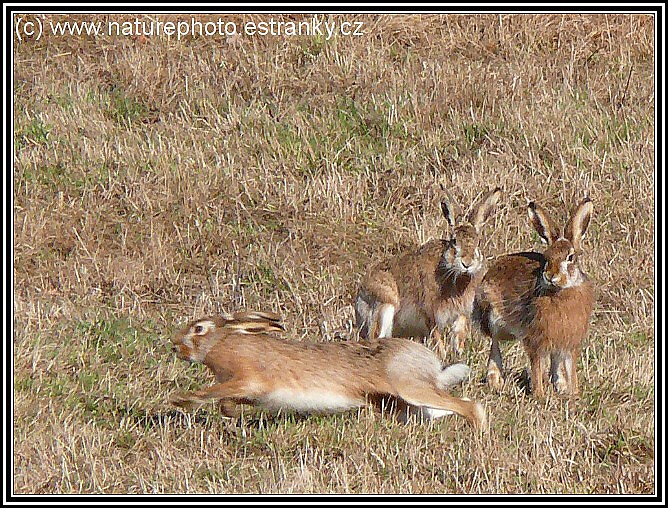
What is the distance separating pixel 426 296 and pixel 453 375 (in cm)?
107

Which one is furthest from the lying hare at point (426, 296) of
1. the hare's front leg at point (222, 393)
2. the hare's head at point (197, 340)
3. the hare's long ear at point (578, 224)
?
the hare's front leg at point (222, 393)

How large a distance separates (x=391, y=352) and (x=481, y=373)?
0.98 meters

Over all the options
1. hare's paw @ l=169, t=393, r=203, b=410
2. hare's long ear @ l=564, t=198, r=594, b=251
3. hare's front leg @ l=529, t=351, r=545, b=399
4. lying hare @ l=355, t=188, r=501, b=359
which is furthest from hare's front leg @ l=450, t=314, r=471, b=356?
hare's paw @ l=169, t=393, r=203, b=410

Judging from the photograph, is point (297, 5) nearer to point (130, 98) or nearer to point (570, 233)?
point (130, 98)

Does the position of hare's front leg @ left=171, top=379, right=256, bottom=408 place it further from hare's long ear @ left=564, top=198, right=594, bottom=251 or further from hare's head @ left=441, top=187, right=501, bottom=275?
hare's long ear @ left=564, top=198, right=594, bottom=251

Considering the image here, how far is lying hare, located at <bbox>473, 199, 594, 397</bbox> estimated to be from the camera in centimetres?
618

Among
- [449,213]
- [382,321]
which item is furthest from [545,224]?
[382,321]

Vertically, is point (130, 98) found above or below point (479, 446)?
above

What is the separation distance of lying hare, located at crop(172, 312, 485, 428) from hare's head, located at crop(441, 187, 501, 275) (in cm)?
95

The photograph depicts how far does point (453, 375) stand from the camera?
19.6 feet

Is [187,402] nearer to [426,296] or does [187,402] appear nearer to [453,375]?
[453,375]

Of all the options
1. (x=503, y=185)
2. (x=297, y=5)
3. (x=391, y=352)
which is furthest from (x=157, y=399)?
(x=297, y=5)

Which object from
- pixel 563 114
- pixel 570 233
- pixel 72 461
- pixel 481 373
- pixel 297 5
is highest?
pixel 297 5

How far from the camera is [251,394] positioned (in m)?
5.61
